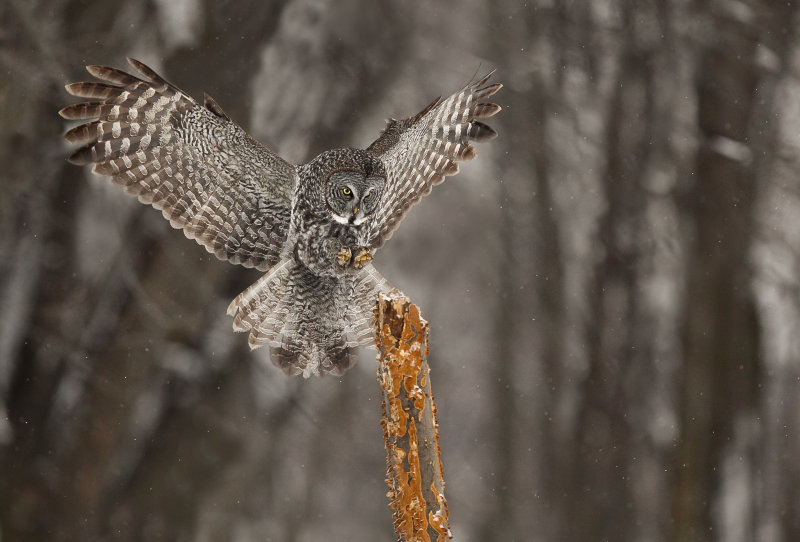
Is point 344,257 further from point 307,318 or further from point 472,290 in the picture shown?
point 472,290

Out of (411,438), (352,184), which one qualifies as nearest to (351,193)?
(352,184)

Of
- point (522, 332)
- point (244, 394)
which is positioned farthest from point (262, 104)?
point (522, 332)

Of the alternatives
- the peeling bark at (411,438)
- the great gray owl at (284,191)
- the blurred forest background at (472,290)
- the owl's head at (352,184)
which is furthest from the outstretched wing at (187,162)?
the blurred forest background at (472,290)

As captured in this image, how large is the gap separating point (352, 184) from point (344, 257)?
145mm

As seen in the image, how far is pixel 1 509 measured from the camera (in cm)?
264

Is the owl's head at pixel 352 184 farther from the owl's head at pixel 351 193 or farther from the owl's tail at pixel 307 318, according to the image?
the owl's tail at pixel 307 318

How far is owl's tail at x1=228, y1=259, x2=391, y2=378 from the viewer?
171 centimetres

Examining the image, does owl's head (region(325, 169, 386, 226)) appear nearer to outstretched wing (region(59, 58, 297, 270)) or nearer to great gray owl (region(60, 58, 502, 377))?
great gray owl (region(60, 58, 502, 377))

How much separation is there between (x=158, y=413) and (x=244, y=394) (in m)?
0.30

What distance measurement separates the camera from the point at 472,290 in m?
2.96

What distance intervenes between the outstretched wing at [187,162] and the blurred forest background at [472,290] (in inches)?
36.6

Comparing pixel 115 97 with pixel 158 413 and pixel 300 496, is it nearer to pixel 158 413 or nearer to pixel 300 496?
pixel 158 413

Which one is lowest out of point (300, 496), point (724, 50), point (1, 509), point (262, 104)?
point (1, 509)

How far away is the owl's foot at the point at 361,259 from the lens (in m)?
1.59
